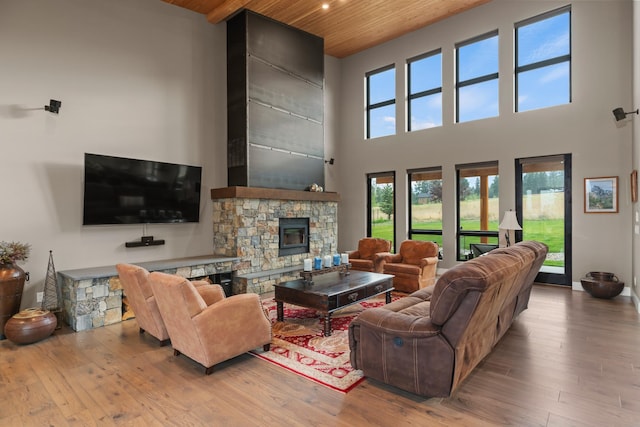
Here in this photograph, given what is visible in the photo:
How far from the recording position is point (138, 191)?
5.36 meters

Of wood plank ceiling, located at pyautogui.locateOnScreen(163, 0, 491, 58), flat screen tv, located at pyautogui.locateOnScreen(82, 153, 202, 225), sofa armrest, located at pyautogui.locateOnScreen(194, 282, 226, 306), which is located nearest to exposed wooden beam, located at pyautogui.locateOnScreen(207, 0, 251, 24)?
wood plank ceiling, located at pyautogui.locateOnScreen(163, 0, 491, 58)

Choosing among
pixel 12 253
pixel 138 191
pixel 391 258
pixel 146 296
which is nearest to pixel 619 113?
pixel 391 258

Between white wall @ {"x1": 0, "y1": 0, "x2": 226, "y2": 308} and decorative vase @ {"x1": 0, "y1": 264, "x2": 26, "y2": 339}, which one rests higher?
white wall @ {"x1": 0, "y1": 0, "x2": 226, "y2": 308}

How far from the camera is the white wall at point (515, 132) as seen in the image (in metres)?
5.59

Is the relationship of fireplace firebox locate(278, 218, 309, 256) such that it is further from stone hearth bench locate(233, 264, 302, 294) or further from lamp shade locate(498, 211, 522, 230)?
lamp shade locate(498, 211, 522, 230)

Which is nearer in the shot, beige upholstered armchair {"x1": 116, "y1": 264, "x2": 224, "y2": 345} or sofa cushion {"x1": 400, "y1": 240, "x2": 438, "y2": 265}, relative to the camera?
beige upholstered armchair {"x1": 116, "y1": 264, "x2": 224, "y2": 345}

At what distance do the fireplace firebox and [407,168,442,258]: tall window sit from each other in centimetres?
258

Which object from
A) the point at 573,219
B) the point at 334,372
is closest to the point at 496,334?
the point at 334,372

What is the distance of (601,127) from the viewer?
570cm

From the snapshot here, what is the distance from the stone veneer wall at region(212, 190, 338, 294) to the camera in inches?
238

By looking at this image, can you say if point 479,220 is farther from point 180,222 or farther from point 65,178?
point 65,178

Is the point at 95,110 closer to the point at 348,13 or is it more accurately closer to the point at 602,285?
the point at 348,13

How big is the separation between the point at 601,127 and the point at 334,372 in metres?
5.86

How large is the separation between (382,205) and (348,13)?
13.8ft
